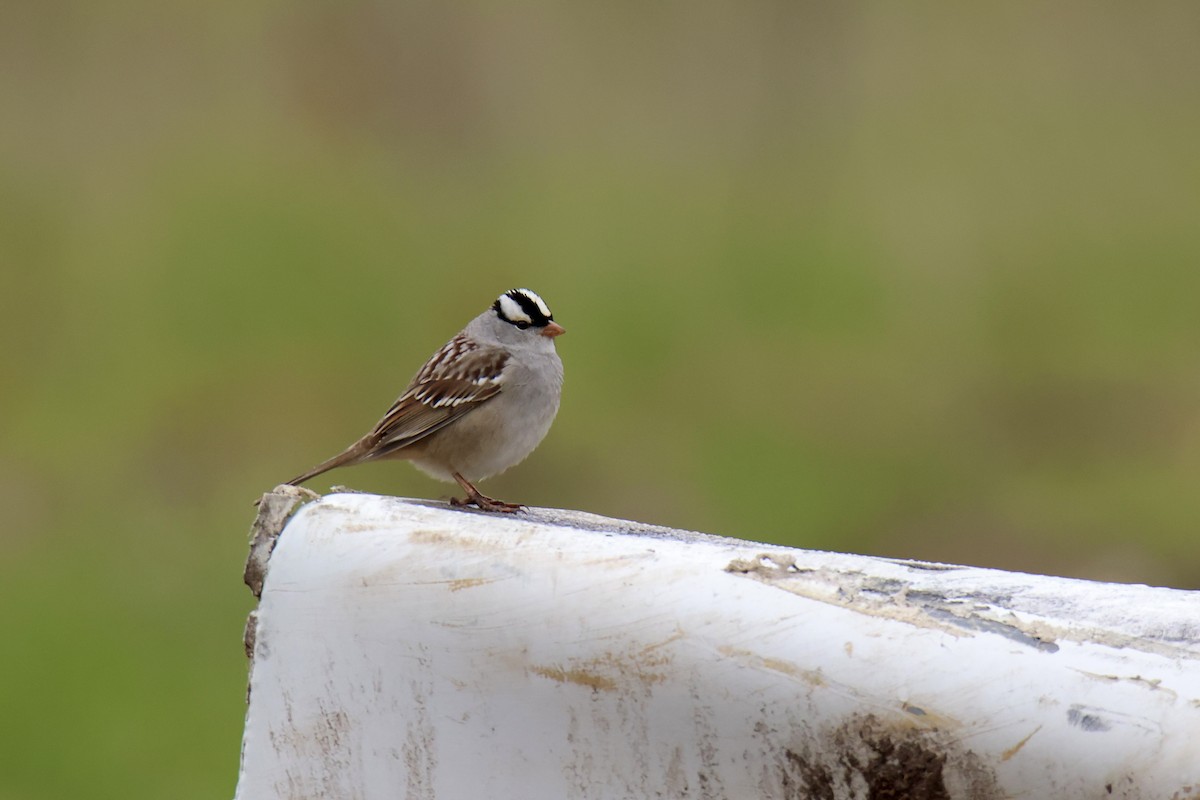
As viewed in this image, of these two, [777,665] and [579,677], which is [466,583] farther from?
[777,665]

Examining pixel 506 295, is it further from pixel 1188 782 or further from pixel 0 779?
pixel 0 779

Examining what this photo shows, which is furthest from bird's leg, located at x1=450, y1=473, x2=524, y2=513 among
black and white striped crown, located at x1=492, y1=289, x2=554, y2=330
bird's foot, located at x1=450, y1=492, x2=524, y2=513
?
black and white striped crown, located at x1=492, y1=289, x2=554, y2=330

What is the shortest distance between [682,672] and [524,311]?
233 cm

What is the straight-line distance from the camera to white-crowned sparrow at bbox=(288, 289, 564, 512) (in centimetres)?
435

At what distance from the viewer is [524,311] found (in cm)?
467

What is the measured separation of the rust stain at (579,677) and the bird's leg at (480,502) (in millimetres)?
1001

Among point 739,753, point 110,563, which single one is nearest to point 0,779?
point 110,563

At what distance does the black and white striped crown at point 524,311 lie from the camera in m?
4.65

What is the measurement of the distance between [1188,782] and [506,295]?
2828 mm

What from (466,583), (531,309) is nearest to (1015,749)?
(466,583)

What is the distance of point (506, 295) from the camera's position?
15.6 feet

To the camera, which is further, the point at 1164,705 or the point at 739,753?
the point at 739,753

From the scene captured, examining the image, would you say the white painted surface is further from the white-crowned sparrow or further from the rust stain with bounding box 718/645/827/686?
the white-crowned sparrow

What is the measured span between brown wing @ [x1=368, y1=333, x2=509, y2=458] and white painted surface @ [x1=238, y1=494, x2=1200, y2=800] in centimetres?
132
